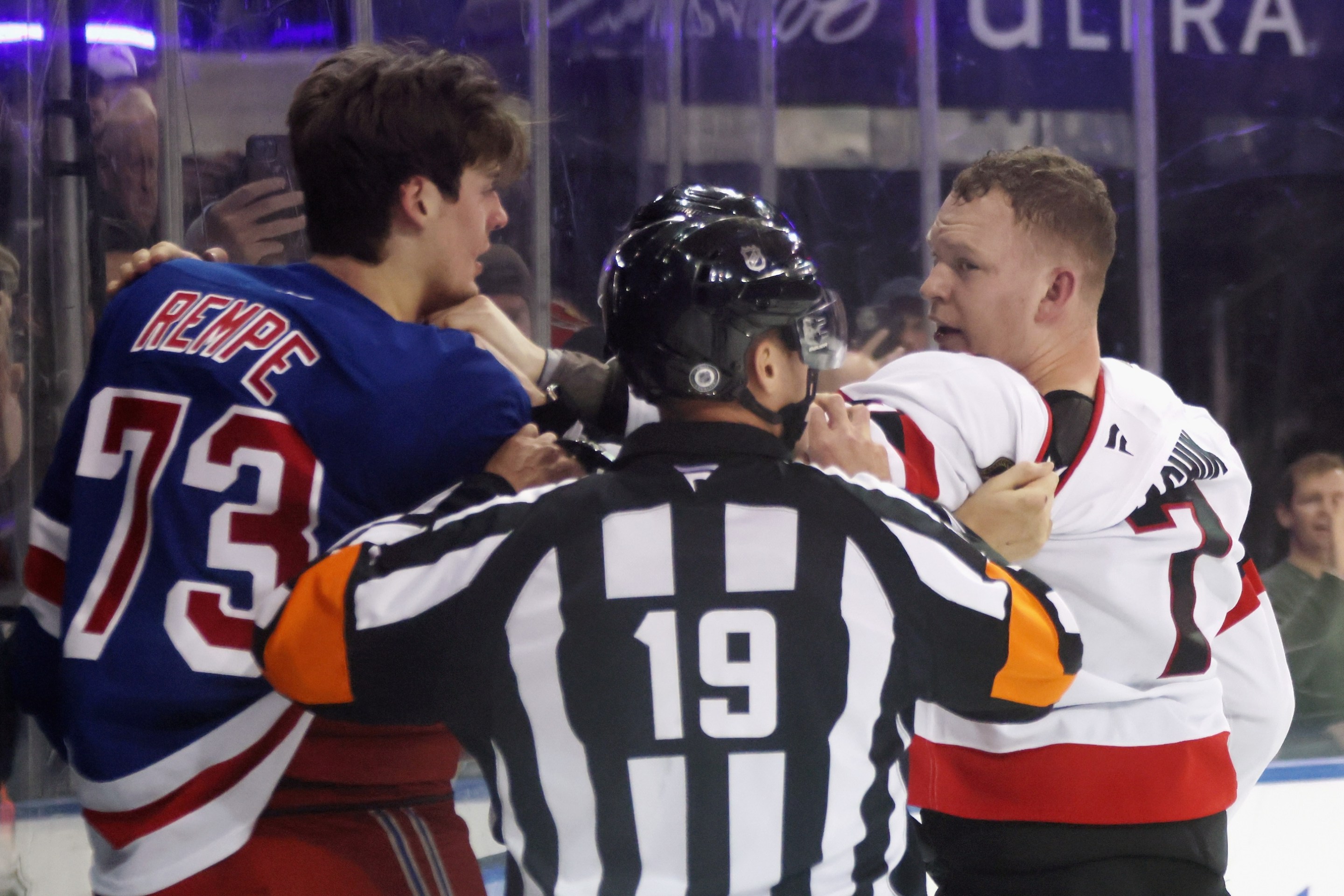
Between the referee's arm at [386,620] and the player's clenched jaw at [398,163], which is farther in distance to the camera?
the player's clenched jaw at [398,163]

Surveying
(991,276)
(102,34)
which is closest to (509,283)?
(102,34)

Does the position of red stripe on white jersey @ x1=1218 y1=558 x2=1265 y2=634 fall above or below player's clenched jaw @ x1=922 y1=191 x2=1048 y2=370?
below

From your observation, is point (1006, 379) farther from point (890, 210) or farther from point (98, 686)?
point (890, 210)

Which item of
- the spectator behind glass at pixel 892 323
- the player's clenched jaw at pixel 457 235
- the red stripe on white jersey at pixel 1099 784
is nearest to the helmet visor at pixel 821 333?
the player's clenched jaw at pixel 457 235

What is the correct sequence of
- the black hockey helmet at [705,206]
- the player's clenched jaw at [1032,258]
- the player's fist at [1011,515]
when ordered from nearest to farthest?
the black hockey helmet at [705,206], the player's fist at [1011,515], the player's clenched jaw at [1032,258]

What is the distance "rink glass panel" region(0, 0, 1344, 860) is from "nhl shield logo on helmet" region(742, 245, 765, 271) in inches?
54.9

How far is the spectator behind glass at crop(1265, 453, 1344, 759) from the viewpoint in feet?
10.9

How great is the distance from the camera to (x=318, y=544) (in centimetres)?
117

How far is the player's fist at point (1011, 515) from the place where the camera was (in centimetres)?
123

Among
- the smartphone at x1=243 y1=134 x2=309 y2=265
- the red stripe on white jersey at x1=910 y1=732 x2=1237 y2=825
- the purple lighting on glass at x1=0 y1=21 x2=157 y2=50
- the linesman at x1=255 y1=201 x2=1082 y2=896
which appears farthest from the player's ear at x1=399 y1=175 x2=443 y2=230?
the purple lighting on glass at x1=0 y1=21 x2=157 y2=50

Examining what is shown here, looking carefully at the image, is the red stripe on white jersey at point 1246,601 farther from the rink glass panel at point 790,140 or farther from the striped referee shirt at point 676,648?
the rink glass panel at point 790,140

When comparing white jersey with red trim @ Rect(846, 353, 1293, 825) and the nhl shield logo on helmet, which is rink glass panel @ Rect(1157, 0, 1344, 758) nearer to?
white jersey with red trim @ Rect(846, 353, 1293, 825)

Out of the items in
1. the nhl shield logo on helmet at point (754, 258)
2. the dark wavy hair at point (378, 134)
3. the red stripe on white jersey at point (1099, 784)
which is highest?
the dark wavy hair at point (378, 134)

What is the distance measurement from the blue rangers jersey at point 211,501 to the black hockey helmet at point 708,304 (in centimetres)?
23
